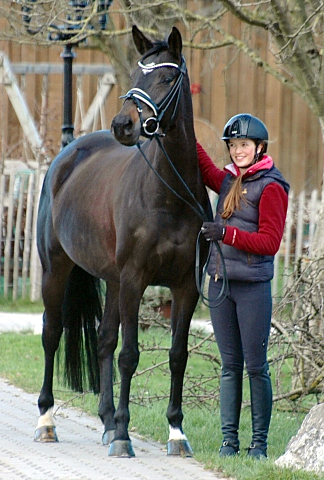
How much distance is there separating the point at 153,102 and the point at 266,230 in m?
0.95

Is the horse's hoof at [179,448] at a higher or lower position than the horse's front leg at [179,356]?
lower

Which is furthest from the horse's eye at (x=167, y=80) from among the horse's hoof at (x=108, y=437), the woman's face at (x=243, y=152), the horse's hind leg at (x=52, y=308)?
the horse's hoof at (x=108, y=437)

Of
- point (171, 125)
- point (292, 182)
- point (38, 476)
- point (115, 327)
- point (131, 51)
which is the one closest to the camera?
point (38, 476)

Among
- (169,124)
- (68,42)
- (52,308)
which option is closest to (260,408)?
(169,124)

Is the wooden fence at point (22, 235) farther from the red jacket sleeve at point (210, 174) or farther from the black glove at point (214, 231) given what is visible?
the black glove at point (214, 231)

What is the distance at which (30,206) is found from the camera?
42.8ft

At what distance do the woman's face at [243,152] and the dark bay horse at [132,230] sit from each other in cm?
26

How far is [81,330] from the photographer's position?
21.5 ft

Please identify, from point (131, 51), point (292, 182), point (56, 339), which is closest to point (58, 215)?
point (56, 339)

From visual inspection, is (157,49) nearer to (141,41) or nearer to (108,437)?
(141,41)

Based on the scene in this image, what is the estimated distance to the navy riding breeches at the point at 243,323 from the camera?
4910 millimetres

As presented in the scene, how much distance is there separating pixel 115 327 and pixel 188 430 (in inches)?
34.7

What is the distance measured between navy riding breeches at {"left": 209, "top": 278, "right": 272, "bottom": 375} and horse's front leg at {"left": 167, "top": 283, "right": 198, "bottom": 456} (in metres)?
0.26

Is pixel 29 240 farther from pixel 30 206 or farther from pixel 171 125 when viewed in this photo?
pixel 171 125
